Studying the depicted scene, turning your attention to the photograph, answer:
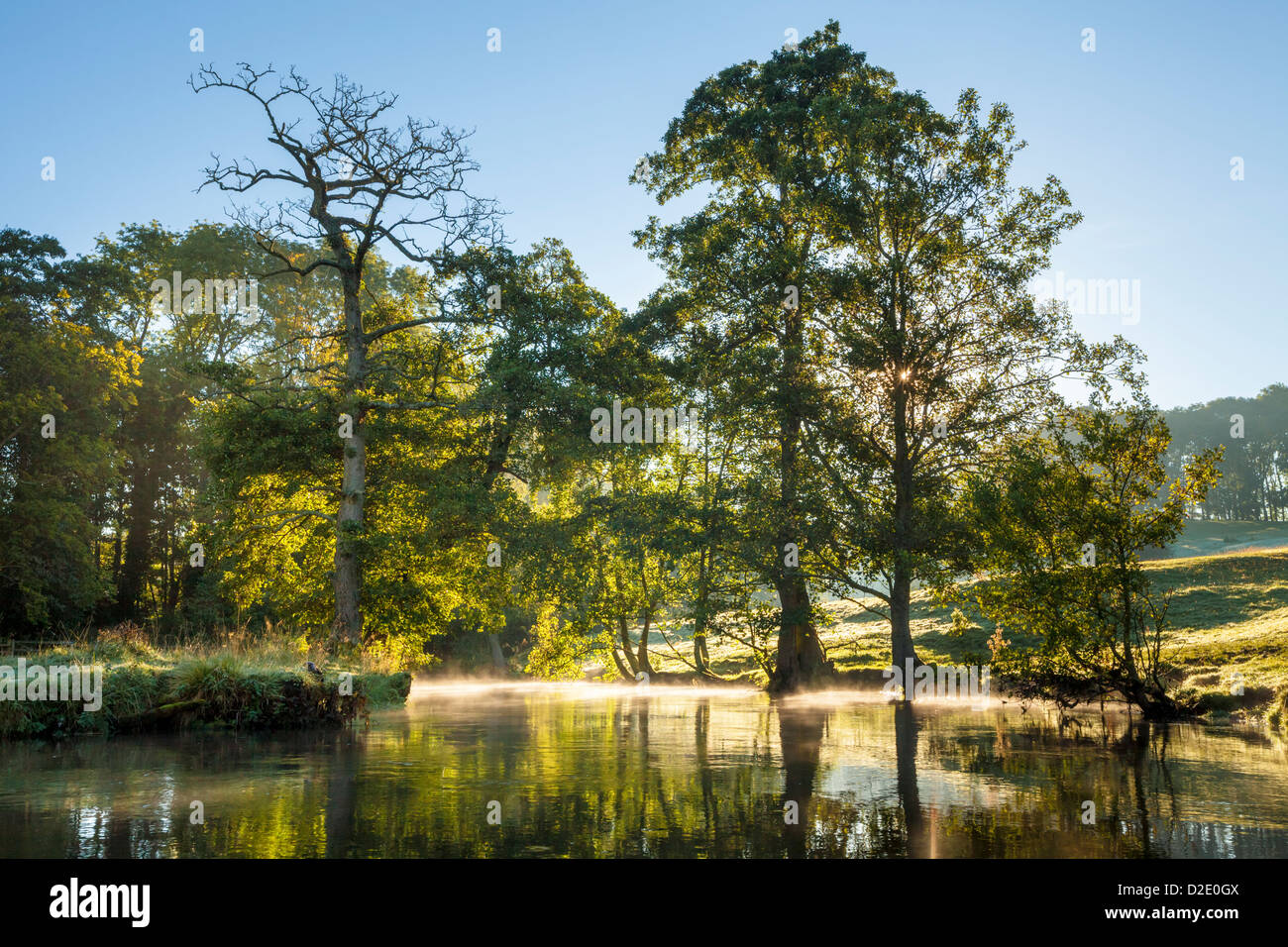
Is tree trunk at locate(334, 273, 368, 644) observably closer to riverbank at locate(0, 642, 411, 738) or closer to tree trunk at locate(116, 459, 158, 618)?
riverbank at locate(0, 642, 411, 738)

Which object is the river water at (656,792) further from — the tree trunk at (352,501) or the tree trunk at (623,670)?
the tree trunk at (623,670)

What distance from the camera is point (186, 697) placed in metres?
16.8

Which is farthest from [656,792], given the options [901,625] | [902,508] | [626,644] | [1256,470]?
[1256,470]

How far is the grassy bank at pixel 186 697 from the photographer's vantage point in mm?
15758

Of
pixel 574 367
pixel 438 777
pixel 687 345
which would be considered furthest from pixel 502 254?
pixel 438 777

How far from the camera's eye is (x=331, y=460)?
31.6 meters

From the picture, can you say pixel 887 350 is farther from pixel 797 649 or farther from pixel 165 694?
pixel 165 694

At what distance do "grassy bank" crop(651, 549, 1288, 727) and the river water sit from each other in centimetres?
343

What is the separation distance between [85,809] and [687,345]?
26344 mm

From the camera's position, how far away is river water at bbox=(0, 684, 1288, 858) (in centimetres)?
728

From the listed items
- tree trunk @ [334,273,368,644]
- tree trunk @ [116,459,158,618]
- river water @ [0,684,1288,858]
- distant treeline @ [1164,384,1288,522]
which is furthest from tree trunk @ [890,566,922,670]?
distant treeline @ [1164,384,1288,522]

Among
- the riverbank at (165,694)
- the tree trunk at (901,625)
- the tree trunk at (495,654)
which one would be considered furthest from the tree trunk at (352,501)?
the tree trunk at (901,625)

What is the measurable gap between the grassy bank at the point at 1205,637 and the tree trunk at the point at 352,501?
1284cm
